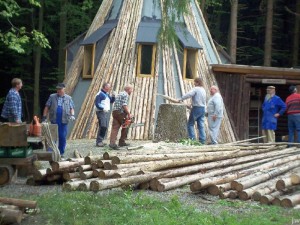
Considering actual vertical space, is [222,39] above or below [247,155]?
above

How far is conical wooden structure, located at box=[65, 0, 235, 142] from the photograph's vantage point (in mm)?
A: 17828

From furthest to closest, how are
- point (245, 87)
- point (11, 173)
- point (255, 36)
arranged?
1. point (255, 36)
2. point (245, 87)
3. point (11, 173)

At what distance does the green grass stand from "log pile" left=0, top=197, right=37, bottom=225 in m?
0.22

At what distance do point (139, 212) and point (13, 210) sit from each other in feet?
4.78

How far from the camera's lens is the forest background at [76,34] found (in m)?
27.6

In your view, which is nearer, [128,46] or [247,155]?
[247,155]

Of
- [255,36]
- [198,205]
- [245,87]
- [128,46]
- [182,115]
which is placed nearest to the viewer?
[198,205]

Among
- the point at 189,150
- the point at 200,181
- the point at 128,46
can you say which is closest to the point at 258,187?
the point at 200,181

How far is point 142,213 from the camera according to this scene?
6.70 m

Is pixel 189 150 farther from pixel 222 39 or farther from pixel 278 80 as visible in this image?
pixel 222 39

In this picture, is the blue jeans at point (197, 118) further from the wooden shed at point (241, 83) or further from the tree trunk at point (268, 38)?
the tree trunk at point (268, 38)

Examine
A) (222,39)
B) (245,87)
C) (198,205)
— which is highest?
(222,39)

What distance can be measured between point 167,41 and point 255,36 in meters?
26.3

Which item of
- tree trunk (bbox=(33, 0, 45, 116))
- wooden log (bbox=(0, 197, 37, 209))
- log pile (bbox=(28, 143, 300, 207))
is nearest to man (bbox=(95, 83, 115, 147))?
log pile (bbox=(28, 143, 300, 207))
